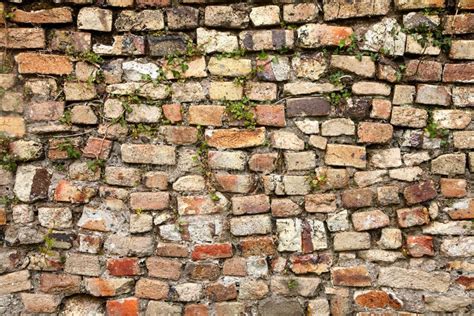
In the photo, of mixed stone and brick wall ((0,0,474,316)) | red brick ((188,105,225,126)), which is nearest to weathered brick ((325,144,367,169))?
mixed stone and brick wall ((0,0,474,316))

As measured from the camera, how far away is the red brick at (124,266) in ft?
6.39

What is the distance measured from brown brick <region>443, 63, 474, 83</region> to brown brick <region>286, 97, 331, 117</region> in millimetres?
498

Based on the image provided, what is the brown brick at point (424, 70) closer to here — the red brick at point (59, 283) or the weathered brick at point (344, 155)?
the weathered brick at point (344, 155)

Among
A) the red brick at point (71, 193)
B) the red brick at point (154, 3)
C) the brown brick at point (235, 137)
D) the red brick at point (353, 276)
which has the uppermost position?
the red brick at point (154, 3)

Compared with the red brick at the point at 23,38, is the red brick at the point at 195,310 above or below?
below

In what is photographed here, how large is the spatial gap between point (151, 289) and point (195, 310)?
8.0 inches

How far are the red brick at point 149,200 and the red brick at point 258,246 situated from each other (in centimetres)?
36

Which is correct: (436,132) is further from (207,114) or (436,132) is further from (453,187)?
(207,114)

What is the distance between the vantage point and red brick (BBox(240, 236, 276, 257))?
1.93 metres

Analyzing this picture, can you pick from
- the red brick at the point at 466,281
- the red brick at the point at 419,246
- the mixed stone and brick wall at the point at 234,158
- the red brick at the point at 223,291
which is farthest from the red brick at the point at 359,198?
the red brick at the point at 223,291

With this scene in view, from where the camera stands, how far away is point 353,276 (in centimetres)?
193

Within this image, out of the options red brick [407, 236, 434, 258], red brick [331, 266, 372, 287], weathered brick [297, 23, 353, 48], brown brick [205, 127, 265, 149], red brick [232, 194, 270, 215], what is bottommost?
red brick [331, 266, 372, 287]

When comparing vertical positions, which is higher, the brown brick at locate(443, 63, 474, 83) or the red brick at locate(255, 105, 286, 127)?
the brown brick at locate(443, 63, 474, 83)

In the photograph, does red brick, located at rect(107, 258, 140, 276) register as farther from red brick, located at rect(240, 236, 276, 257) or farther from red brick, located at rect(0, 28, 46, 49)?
red brick, located at rect(0, 28, 46, 49)
